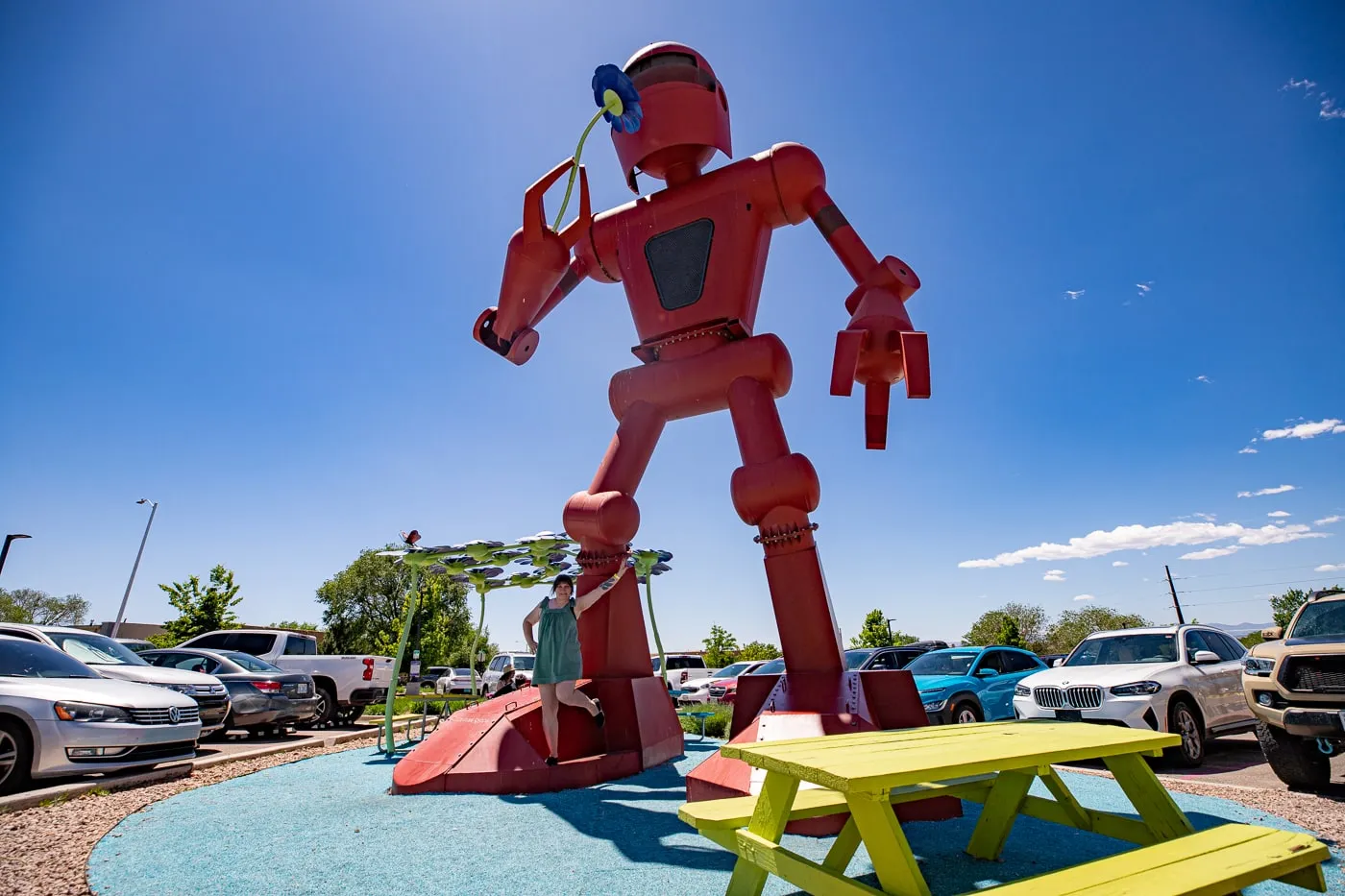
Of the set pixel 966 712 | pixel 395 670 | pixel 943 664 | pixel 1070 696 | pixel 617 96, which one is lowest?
pixel 966 712

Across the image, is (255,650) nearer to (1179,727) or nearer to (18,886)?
(18,886)

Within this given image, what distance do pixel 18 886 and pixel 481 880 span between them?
2.07 metres

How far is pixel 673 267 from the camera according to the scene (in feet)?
19.3

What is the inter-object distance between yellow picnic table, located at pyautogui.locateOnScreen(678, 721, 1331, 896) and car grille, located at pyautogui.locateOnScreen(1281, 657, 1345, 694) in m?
3.20

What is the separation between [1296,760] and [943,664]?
18.1ft

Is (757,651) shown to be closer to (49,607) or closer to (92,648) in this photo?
(92,648)

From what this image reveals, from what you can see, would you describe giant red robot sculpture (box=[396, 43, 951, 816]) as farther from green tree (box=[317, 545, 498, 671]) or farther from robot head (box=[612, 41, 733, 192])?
green tree (box=[317, 545, 498, 671])

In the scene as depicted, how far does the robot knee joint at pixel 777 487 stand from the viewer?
4914 mm

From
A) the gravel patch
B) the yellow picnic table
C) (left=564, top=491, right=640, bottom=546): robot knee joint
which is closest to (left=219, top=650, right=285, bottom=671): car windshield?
the gravel patch

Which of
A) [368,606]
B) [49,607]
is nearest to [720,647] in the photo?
[368,606]

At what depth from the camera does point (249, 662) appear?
10.5 m

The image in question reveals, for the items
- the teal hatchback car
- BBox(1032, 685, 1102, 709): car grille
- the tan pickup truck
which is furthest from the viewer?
the teal hatchback car

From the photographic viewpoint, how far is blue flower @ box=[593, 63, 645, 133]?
5.66 meters

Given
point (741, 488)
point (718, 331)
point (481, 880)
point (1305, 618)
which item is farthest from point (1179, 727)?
point (481, 880)
